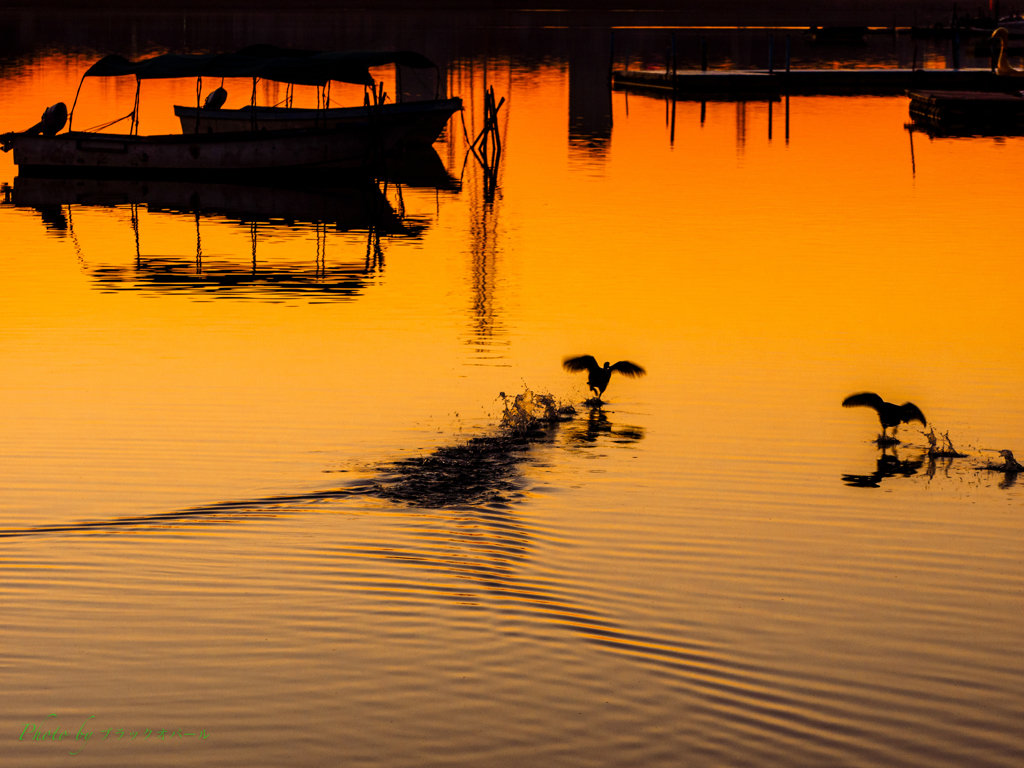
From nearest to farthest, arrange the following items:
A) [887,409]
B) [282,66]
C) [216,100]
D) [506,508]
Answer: [506,508], [887,409], [282,66], [216,100]

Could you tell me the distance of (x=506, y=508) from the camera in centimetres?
1267

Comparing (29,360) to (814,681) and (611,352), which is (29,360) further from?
(814,681)

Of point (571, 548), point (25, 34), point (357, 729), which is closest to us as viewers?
point (357, 729)

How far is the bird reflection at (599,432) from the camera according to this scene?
15281 mm

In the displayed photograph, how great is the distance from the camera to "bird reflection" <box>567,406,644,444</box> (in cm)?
1528

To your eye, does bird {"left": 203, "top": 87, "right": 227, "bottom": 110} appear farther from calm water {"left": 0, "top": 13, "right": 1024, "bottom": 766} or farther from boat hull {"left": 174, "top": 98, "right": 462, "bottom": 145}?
calm water {"left": 0, "top": 13, "right": 1024, "bottom": 766}

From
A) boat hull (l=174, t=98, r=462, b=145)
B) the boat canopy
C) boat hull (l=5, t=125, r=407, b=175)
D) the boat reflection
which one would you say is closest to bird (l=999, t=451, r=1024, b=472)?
the boat reflection

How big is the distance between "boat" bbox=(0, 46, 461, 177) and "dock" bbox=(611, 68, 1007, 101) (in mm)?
30645

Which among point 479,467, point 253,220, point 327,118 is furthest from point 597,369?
point 327,118

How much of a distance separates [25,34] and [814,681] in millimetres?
148573

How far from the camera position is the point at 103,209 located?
123 ft

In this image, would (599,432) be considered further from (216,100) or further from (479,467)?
(216,100)

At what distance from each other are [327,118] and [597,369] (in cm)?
3150

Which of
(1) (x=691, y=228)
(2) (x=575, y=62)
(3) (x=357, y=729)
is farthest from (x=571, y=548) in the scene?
(2) (x=575, y=62)
